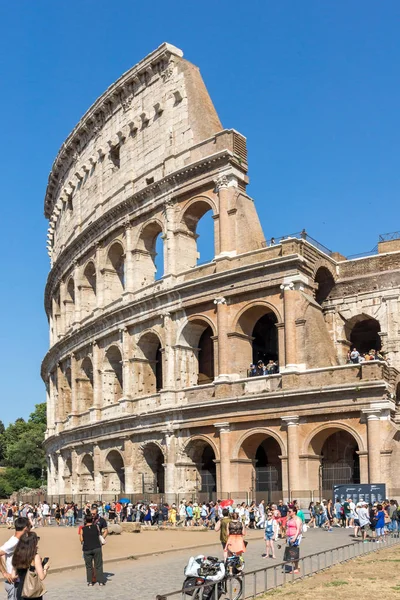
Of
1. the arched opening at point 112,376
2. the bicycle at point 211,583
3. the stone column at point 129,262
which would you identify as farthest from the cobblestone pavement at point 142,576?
the arched opening at point 112,376

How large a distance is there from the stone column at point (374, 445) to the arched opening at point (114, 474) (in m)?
14.3

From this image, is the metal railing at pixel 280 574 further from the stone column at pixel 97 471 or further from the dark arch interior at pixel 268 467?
the stone column at pixel 97 471

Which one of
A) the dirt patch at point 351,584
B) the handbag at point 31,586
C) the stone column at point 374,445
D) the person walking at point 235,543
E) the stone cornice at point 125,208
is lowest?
the dirt patch at point 351,584

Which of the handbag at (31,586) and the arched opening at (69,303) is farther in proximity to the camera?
the arched opening at (69,303)

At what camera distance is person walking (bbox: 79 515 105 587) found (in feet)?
46.7

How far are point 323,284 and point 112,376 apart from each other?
458 inches

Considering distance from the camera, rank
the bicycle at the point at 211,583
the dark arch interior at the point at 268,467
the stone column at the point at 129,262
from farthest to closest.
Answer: the stone column at the point at 129,262, the dark arch interior at the point at 268,467, the bicycle at the point at 211,583

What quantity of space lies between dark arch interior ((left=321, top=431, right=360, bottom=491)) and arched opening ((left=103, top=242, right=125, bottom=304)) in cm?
1395

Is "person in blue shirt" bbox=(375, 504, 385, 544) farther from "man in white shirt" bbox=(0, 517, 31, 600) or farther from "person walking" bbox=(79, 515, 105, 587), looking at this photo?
"man in white shirt" bbox=(0, 517, 31, 600)

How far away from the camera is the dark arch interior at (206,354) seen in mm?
35531

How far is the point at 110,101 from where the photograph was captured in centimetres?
4125

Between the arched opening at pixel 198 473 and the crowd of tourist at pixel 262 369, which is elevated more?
the crowd of tourist at pixel 262 369

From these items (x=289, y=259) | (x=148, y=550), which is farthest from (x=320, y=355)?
(x=148, y=550)

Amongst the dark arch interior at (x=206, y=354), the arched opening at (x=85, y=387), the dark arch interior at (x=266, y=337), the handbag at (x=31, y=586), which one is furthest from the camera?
the arched opening at (x=85, y=387)
